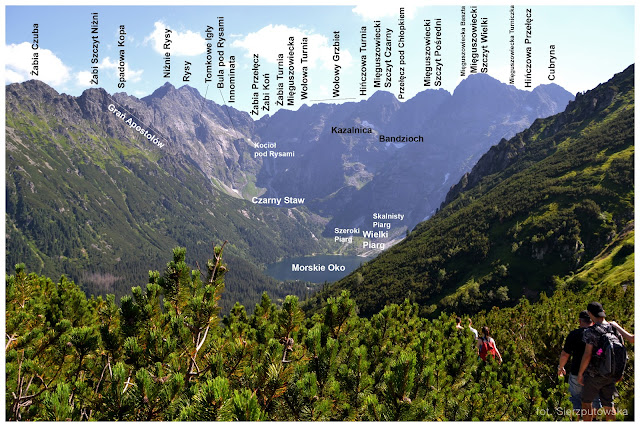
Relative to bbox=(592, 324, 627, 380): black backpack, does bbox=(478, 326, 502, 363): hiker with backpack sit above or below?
below

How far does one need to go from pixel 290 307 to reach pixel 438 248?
604 feet

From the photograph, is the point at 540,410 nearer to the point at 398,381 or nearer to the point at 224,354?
the point at 398,381

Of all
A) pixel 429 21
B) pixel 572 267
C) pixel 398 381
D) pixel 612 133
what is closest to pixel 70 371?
pixel 398 381

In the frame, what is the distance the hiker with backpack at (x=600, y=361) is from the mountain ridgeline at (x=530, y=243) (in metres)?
103

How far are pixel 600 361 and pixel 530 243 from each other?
154053mm

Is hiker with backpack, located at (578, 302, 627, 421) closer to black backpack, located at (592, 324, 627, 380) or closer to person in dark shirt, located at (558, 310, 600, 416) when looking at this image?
black backpack, located at (592, 324, 627, 380)

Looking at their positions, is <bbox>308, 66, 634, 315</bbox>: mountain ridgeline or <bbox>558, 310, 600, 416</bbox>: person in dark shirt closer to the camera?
<bbox>558, 310, 600, 416</bbox>: person in dark shirt

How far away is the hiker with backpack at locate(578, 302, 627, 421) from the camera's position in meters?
8.97

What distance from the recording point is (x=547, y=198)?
161m

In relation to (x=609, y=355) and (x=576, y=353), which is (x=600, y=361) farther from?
(x=576, y=353)

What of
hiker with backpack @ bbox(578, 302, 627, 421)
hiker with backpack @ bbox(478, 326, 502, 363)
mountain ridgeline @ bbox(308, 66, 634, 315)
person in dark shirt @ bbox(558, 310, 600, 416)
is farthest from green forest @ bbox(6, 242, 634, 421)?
mountain ridgeline @ bbox(308, 66, 634, 315)

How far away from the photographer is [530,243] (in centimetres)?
14012

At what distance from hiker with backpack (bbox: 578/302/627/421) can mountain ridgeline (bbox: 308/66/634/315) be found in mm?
103319

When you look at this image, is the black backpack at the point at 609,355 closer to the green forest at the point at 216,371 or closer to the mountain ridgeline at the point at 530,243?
the green forest at the point at 216,371
